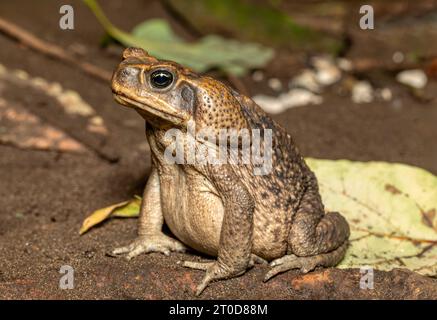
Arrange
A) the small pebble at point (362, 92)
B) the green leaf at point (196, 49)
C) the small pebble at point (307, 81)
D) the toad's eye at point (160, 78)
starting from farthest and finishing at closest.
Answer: the small pebble at point (307, 81) < the small pebble at point (362, 92) < the green leaf at point (196, 49) < the toad's eye at point (160, 78)

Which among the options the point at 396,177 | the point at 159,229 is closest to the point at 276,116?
the point at 396,177

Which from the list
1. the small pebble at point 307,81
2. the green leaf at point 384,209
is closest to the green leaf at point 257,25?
the small pebble at point 307,81

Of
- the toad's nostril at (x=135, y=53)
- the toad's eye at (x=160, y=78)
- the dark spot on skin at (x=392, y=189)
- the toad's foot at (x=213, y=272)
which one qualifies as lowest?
the toad's foot at (x=213, y=272)

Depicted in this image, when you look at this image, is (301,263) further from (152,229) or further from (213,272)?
(152,229)

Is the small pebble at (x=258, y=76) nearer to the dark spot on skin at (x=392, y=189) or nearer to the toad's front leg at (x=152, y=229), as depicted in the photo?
the dark spot on skin at (x=392, y=189)

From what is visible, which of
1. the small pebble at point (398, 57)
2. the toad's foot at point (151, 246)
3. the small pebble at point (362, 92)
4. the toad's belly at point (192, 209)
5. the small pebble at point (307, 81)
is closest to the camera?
the toad's belly at point (192, 209)
